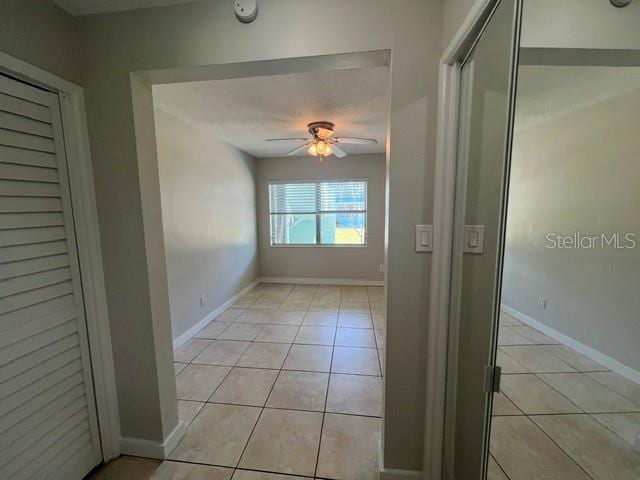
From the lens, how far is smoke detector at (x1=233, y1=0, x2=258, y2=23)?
3.67 ft

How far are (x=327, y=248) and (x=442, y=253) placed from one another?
148 inches

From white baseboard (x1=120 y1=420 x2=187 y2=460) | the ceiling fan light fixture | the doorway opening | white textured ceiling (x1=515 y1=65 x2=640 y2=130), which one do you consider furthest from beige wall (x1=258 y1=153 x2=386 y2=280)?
white textured ceiling (x1=515 y1=65 x2=640 y2=130)

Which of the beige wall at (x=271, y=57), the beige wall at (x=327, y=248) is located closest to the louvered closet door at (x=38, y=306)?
the beige wall at (x=271, y=57)

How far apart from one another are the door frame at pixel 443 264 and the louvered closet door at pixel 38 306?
5.64 feet

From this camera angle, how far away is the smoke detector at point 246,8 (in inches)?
44.0

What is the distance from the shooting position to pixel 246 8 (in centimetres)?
112

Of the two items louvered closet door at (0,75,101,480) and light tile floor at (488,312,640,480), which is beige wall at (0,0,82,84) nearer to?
louvered closet door at (0,75,101,480)

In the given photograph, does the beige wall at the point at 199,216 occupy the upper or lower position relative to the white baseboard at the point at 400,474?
upper

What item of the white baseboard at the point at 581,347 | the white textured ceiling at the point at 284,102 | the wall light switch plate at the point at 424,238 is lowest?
the white baseboard at the point at 581,347

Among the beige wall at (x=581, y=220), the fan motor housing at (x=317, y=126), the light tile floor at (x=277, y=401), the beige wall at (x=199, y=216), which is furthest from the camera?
the fan motor housing at (x=317, y=126)

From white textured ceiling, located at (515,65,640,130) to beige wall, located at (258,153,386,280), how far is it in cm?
366

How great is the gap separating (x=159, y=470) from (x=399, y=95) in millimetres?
2206

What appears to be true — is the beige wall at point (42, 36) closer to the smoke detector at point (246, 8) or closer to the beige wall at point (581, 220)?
the smoke detector at point (246, 8)

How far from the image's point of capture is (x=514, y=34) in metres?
0.77
